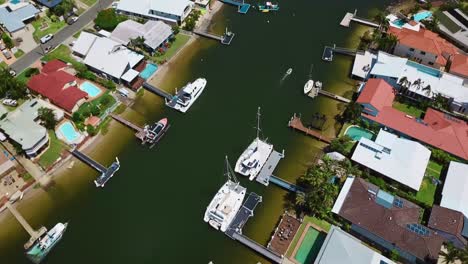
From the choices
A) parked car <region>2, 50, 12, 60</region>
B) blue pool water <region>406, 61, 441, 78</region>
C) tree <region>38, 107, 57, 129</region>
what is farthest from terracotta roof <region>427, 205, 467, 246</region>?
parked car <region>2, 50, 12, 60</region>

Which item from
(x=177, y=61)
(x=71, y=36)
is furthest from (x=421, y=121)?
(x=71, y=36)

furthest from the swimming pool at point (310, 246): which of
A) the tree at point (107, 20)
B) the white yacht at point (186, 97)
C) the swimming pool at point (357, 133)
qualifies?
the tree at point (107, 20)

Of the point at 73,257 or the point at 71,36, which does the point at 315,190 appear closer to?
the point at 73,257

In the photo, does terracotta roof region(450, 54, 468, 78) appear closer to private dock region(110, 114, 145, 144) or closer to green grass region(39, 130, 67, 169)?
private dock region(110, 114, 145, 144)

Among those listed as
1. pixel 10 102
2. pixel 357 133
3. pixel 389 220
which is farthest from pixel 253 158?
pixel 10 102

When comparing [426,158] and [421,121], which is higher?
[421,121]

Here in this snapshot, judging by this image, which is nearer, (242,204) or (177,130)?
(242,204)
